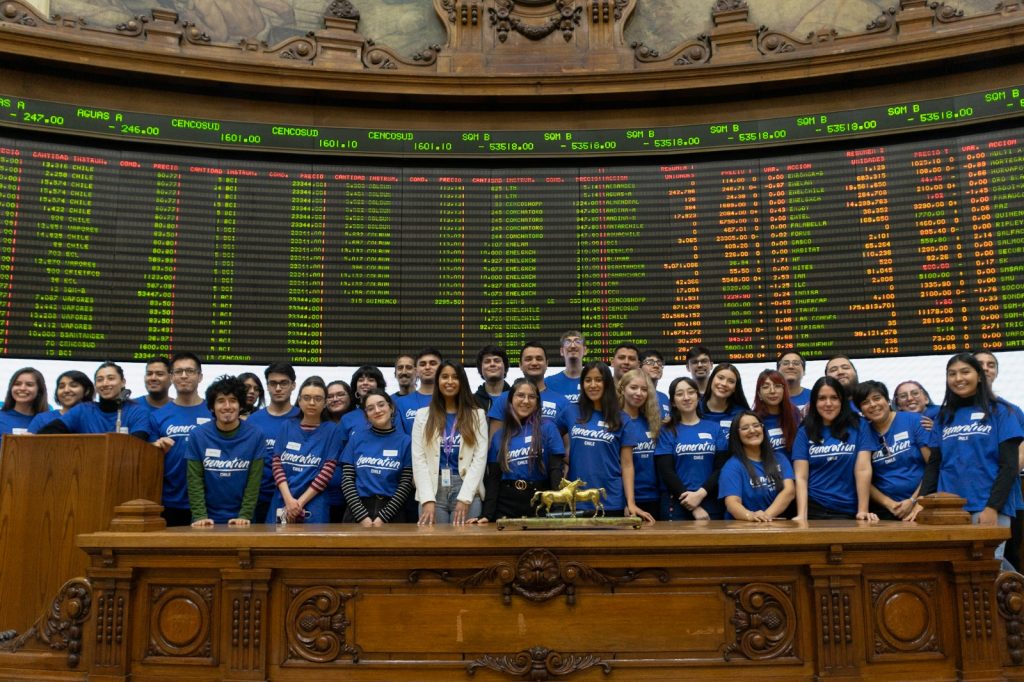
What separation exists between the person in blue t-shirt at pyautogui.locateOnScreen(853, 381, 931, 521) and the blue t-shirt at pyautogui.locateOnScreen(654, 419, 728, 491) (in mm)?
925

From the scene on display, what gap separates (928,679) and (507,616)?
5.91ft

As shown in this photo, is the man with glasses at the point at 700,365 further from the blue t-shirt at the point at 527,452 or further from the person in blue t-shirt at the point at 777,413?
the blue t-shirt at the point at 527,452

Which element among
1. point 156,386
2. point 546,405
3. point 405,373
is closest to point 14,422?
point 156,386

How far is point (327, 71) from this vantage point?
750 centimetres

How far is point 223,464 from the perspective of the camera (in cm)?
515

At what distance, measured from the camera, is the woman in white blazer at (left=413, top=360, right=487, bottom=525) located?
5156mm

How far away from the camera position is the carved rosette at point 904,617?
145 inches

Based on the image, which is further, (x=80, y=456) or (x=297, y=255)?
(x=297, y=255)

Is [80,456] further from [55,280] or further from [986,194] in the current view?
[986,194]

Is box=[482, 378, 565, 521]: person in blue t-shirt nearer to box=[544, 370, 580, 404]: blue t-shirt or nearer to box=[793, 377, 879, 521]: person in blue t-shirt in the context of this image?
box=[544, 370, 580, 404]: blue t-shirt

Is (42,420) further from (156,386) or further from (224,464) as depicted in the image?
(224,464)

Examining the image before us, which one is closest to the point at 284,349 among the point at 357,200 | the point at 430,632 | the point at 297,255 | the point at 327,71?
the point at 297,255

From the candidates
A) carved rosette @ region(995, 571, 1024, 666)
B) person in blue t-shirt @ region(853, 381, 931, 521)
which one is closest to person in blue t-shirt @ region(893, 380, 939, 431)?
person in blue t-shirt @ region(853, 381, 931, 521)

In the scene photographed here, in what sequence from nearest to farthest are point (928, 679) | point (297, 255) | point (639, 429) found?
point (928, 679) → point (639, 429) → point (297, 255)
